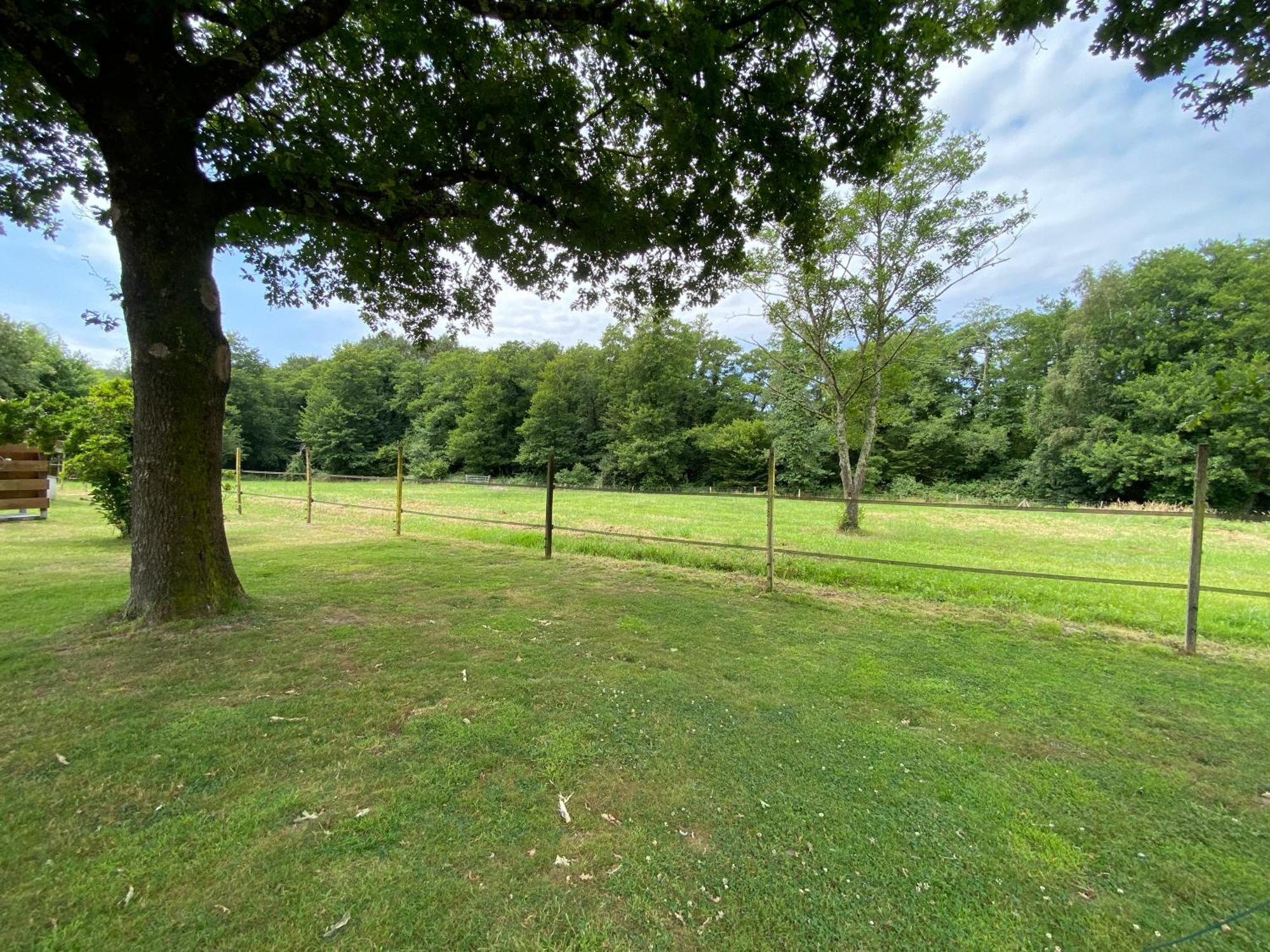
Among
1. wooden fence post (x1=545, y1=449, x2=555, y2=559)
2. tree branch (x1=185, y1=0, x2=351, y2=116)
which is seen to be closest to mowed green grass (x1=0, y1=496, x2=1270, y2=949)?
wooden fence post (x1=545, y1=449, x2=555, y2=559)

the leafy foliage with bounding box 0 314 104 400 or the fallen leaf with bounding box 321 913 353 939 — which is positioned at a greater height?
the leafy foliage with bounding box 0 314 104 400

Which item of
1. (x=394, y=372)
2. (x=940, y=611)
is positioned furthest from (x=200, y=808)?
(x=394, y=372)

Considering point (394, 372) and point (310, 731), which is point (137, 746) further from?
point (394, 372)

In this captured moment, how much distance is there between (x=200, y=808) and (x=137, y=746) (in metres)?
0.75

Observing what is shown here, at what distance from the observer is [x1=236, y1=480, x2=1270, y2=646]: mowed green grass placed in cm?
550

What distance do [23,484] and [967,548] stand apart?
61.3 ft

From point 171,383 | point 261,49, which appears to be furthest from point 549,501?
point 261,49

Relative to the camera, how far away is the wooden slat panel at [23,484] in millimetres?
9625

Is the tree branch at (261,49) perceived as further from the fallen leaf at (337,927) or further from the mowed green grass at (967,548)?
the mowed green grass at (967,548)

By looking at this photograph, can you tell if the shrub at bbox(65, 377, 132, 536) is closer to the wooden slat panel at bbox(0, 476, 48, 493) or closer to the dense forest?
the wooden slat panel at bbox(0, 476, 48, 493)

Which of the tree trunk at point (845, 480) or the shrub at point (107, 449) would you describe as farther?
the tree trunk at point (845, 480)

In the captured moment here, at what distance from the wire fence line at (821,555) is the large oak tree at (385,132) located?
3943mm

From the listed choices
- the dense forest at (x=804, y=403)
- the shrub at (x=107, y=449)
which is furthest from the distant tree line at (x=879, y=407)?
the shrub at (x=107, y=449)

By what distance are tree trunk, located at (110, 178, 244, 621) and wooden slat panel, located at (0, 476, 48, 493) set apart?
9.93 meters
